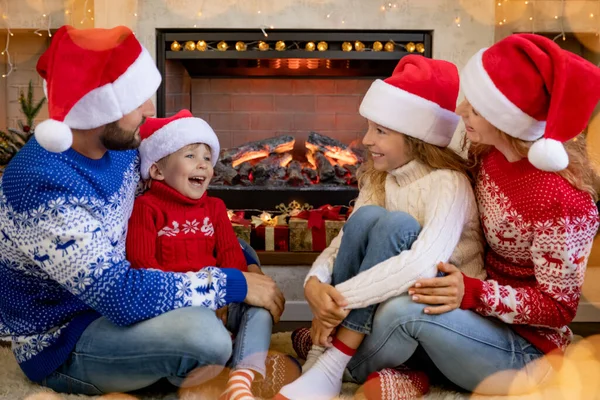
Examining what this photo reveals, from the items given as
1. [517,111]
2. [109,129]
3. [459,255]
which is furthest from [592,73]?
[109,129]

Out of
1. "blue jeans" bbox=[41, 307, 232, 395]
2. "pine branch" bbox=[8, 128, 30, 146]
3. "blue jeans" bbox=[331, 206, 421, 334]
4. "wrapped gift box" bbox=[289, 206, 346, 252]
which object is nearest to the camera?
"blue jeans" bbox=[41, 307, 232, 395]

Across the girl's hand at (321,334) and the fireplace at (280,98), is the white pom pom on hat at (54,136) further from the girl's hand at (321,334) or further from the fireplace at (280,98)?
the fireplace at (280,98)

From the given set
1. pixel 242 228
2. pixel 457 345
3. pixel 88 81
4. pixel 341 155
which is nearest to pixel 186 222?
pixel 88 81

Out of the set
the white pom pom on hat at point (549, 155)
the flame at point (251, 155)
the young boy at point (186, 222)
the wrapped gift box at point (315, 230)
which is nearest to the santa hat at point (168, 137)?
the young boy at point (186, 222)

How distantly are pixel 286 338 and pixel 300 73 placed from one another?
1.32 metres

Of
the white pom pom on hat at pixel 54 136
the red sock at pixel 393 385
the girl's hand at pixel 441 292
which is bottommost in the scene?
the red sock at pixel 393 385

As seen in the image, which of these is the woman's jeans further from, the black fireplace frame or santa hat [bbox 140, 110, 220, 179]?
the black fireplace frame

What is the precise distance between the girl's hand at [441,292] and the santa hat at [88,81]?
730 mm

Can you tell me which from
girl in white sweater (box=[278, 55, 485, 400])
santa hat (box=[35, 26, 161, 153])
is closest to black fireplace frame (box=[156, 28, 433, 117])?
girl in white sweater (box=[278, 55, 485, 400])

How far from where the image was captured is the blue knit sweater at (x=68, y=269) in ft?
4.29

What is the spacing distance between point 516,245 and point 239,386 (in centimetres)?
69

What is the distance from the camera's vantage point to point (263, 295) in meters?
1.53

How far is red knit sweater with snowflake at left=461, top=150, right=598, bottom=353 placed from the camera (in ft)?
4.58

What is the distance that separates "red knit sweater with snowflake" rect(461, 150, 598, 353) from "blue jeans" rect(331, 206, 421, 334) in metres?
0.17
